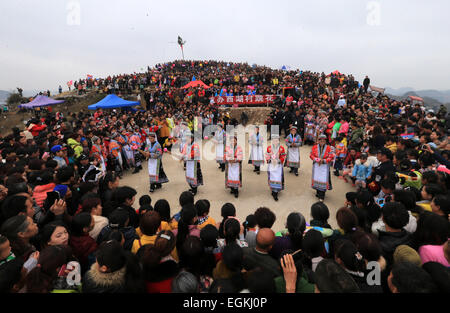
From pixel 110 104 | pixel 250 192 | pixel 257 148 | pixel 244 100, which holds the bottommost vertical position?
pixel 250 192

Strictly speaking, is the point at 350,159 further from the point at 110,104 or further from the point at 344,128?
the point at 110,104

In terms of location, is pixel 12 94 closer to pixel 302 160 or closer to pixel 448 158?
pixel 302 160

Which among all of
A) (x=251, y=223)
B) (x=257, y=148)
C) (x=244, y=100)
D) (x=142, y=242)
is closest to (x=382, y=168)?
(x=251, y=223)

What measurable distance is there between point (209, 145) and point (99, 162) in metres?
5.81

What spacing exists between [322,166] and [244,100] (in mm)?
11787

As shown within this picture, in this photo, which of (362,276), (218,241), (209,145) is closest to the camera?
(362,276)

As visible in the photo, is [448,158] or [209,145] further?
[209,145]

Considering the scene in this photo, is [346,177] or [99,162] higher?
[99,162]

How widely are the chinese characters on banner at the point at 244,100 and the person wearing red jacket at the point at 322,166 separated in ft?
37.6

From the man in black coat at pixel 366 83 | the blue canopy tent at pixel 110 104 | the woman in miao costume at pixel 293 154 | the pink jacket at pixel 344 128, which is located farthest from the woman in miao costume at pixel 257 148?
the man in black coat at pixel 366 83

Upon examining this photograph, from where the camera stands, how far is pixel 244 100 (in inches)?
640

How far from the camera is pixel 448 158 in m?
3.91

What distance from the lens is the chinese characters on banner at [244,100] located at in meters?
16.1
